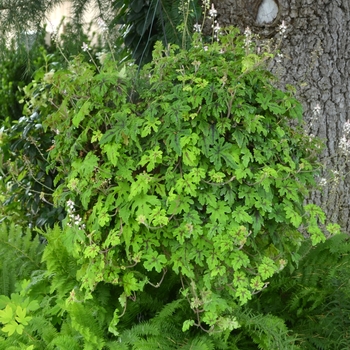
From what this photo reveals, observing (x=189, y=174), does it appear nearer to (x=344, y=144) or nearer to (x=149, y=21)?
(x=344, y=144)

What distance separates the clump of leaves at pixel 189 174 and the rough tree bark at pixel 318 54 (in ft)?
3.34

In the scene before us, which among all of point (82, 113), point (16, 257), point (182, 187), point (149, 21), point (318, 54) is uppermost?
point (149, 21)

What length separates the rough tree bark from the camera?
3.48m

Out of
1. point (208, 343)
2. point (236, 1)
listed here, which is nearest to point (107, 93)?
point (208, 343)

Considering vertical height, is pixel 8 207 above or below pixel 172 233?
above

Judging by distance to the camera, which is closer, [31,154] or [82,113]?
[82,113]

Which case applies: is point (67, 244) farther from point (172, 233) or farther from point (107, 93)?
point (107, 93)

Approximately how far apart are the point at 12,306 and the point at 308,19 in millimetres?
2484

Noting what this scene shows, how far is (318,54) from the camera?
3486mm

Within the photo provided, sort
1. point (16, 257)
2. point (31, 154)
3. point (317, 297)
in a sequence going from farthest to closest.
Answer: point (31, 154), point (16, 257), point (317, 297)

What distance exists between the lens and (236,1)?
137 inches

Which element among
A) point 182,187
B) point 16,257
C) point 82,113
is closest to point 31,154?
point 16,257

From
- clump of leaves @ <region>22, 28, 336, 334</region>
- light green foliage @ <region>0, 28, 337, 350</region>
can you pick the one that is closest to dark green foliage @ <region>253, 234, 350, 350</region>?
light green foliage @ <region>0, 28, 337, 350</region>

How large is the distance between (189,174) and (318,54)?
1.65 meters
